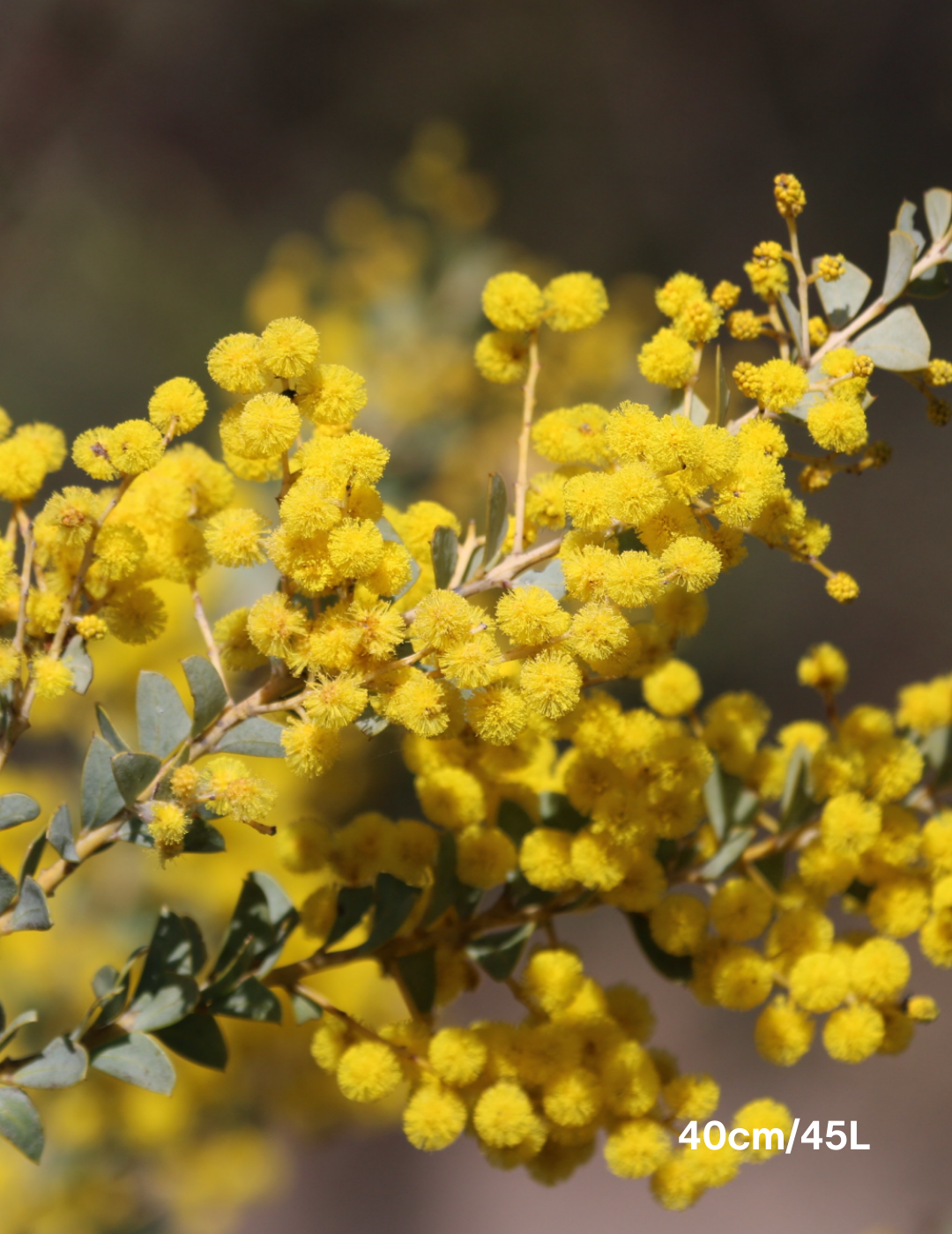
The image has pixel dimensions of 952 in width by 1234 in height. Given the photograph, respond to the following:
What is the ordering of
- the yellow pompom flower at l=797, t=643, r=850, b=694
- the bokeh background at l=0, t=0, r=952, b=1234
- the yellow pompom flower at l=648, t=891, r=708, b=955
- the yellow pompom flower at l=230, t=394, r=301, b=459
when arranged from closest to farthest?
the yellow pompom flower at l=230, t=394, r=301, b=459, the yellow pompom flower at l=648, t=891, r=708, b=955, the yellow pompom flower at l=797, t=643, r=850, b=694, the bokeh background at l=0, t=0, r=952, b=1234

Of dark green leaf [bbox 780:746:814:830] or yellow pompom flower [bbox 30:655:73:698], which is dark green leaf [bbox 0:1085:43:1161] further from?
dark green leaf [bbox 780:746:814:830]

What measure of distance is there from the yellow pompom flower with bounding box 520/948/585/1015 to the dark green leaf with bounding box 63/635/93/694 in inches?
15.4

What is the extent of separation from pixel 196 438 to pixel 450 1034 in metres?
1.39

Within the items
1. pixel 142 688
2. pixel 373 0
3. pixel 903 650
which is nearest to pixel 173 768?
pixel 142 688

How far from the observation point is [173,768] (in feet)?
2.10

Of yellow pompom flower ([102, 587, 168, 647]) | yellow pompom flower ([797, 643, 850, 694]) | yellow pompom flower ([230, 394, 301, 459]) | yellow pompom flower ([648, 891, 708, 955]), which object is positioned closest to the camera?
yellow pompom flower ([230, 394, 301, 459])

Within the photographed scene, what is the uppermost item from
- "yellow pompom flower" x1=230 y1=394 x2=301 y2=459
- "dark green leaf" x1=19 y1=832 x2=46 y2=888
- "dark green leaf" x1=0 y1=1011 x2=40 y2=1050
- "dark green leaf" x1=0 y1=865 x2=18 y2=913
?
"yellow pompom flower" x1=230 y1=394 x2=301 y2=459

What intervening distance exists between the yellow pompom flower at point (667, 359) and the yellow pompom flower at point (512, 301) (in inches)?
4.4

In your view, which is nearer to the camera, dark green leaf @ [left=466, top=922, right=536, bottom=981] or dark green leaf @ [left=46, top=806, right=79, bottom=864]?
dark green leaf @ [left=46, top=806, right=79, bottom=864]

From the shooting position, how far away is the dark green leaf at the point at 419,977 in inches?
31.4

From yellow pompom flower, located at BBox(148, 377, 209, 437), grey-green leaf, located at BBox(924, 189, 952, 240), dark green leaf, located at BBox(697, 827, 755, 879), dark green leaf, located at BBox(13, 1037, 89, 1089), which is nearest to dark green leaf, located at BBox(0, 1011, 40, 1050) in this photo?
dark green leaf, located at BBox(13, 1037, 89, 1089)

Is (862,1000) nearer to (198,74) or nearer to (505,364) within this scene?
(505,364)

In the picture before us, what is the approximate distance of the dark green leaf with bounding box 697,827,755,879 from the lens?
846 mm

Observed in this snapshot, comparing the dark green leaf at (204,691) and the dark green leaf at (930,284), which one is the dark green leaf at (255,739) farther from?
the dark green leaf at (930,284)
